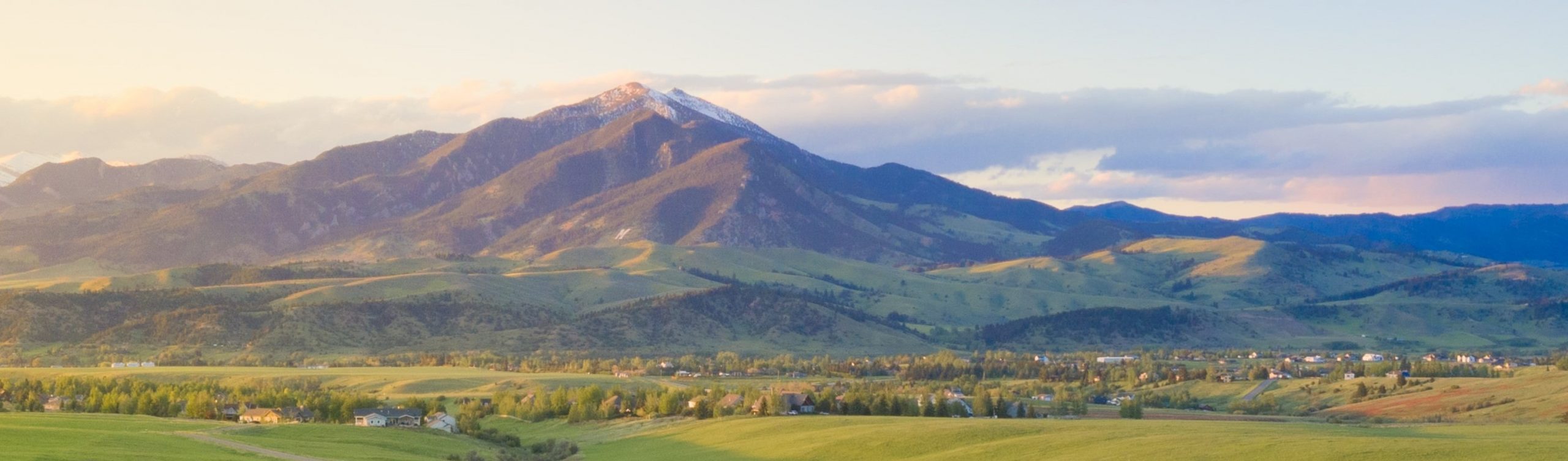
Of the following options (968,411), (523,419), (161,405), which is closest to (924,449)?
(968,411)

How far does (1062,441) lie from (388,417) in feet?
226

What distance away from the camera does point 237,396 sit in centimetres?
15675

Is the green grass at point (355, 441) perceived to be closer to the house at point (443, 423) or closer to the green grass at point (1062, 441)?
the house at point (443, 423)

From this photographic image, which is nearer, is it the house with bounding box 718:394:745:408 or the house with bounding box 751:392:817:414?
the house with bounding box 751:392:817:414

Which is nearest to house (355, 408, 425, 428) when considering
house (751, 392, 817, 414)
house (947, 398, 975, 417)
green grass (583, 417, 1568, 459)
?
green grass (583, 417, 1568, 459)

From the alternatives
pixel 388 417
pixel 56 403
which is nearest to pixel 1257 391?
pixel 388 417

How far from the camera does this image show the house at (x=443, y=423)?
438ft

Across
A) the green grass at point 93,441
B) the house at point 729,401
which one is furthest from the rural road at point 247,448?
the house at point 729,401

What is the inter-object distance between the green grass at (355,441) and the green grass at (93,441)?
4725mm

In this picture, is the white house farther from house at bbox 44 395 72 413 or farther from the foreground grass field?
house at bbox 44 395 72 413

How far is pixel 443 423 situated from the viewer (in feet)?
443

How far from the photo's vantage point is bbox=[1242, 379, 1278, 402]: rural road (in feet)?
578

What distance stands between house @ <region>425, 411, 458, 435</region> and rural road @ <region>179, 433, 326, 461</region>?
94.1ft

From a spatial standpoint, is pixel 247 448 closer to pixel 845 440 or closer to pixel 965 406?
pixel 845 440
